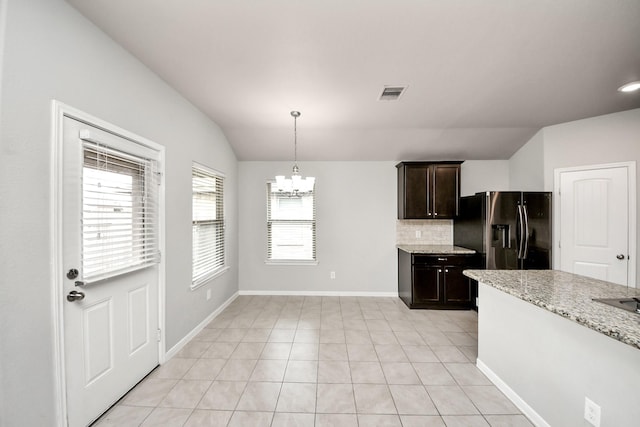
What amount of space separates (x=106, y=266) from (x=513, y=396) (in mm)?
3213

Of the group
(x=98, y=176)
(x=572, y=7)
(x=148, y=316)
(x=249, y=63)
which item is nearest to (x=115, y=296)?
(x=148, y=316)

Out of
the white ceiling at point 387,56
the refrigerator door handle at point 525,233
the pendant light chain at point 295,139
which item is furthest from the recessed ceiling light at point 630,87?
the pendant light chain at point 295,139

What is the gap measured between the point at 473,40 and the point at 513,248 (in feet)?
9.68

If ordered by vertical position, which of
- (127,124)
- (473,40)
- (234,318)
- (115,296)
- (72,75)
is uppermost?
(473,40)

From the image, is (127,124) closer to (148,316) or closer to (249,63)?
(249,63)

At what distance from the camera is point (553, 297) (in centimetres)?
169

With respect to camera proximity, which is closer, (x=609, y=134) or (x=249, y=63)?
(x=249, y=63)

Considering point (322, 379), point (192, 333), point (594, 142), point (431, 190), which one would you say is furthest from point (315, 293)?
A: point (594, 142)

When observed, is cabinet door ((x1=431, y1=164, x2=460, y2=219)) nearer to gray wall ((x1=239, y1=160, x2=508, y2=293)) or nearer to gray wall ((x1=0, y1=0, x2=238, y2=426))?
gray wall ((x1=239, y1=160, x2=508, y2=293))

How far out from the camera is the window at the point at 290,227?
473cm

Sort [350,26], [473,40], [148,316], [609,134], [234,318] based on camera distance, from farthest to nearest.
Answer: [234,318], [609,134], [148,316], [473,40], [350,26]

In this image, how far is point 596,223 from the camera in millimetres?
3412

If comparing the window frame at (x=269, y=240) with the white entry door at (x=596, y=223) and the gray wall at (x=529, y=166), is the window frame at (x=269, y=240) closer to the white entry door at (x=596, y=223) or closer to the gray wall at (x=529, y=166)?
the gray wall at (x=529, y=166)

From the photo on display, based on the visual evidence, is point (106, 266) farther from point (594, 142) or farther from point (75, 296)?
point (594, 142)
